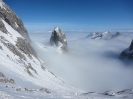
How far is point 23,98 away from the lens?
16328 mm

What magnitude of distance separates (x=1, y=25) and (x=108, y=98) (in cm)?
4255

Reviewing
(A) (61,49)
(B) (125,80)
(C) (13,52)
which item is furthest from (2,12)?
(B) (125,80)

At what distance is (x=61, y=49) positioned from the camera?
17938cm

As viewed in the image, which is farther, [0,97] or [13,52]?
[13,52]

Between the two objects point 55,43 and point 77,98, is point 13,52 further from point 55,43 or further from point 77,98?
point 55,43

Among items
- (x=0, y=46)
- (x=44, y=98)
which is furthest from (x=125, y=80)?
(x=44, y=98)

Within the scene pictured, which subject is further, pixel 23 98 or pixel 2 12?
pixel 2 12

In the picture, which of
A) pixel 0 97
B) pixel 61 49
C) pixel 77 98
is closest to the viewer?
pixel 0 97

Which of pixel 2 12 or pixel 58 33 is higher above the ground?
pixel 58 33

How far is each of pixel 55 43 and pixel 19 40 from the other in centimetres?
12763

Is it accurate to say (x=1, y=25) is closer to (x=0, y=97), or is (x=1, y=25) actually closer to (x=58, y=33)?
(x=0, y=97)

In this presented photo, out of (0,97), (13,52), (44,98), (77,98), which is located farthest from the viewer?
(13,52)

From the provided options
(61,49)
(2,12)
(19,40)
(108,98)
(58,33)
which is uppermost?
(58,33)

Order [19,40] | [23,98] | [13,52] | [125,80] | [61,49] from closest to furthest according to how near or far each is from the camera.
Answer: [23,98] < [13,52] < [19,40] < [125,80] < [61,49]
